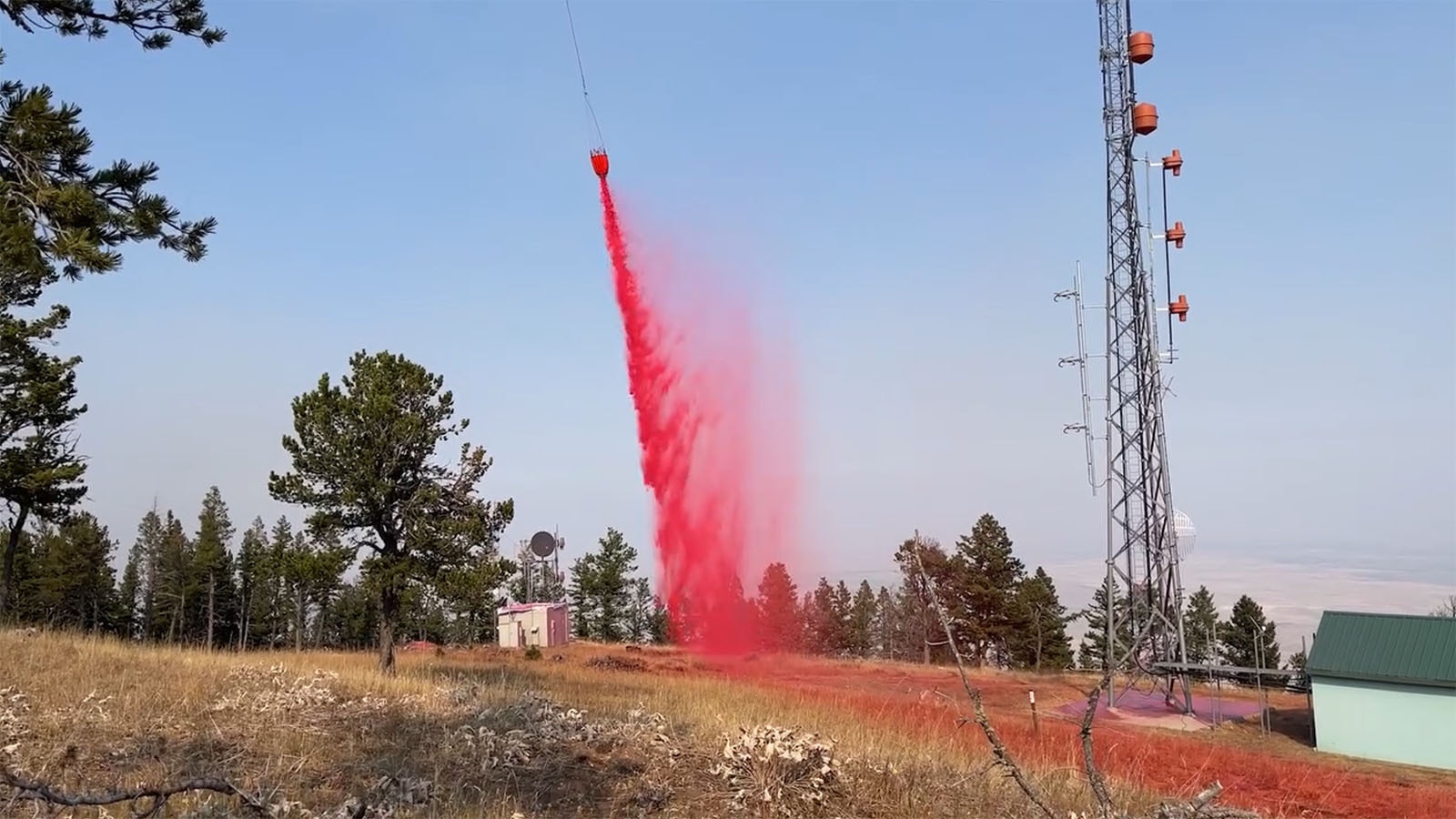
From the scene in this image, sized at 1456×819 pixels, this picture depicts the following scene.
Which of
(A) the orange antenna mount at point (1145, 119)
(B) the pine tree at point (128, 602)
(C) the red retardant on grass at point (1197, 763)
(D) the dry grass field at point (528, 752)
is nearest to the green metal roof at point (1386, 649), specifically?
(C) the red retardant on grass at point (1197, 763)

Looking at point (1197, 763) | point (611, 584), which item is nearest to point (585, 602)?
point (611, 584)

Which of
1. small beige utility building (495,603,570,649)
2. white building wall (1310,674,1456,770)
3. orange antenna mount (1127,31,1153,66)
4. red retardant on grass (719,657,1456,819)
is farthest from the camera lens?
small beige utility building (495,603,570,649)

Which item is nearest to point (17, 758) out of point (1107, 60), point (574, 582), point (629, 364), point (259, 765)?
point (259, 765)

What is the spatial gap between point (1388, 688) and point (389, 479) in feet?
90.9

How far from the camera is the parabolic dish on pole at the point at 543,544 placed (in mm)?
51781

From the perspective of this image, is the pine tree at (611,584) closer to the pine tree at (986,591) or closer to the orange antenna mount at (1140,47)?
the pine tree at (986,591)

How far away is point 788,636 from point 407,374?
55.6 metres

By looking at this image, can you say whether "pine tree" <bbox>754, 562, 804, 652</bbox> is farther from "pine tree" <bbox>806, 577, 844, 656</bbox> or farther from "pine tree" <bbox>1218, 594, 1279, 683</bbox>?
"pine tree" <bbox>1218, 594, 1279, 683</bbox>

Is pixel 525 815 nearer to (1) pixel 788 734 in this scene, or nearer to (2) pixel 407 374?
(1) pixel 788 734

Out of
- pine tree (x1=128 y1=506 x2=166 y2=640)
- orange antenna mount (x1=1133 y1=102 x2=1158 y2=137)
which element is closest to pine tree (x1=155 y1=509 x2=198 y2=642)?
pine tree (x1=128 y1=506 x2=166 y2=640)

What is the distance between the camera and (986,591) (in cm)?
5759

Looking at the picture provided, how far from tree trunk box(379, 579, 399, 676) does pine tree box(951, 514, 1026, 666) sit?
43069mm

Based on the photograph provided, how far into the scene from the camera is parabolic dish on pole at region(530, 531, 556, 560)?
51.8 m

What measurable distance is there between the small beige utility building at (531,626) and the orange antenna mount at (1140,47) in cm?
3717
